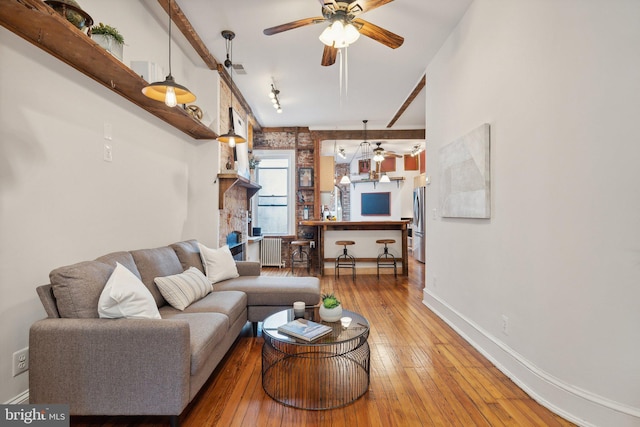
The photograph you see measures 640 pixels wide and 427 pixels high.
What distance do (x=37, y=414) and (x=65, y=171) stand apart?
1.43 metres

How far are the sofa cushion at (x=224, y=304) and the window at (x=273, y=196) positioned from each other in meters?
4.32

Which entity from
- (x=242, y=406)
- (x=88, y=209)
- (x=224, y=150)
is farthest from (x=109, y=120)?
(x=242, y=406)

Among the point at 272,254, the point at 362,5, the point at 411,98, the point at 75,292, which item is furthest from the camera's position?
the point at 272,254

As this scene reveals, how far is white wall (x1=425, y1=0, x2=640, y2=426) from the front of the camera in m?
1.59

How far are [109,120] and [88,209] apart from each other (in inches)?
30.0

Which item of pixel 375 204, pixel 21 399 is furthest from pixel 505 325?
pixel 375 204

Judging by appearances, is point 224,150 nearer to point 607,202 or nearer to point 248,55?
point 248,55

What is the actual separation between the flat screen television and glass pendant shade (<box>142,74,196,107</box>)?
28.3 feet

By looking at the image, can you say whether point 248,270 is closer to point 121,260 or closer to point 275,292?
point 275,292

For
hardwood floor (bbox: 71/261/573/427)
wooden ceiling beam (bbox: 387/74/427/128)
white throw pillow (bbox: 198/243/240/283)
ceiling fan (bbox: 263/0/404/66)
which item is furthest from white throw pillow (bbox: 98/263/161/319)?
wooden ceiling beam (bbox: 387/74/427/128)

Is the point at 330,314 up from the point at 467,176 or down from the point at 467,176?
down

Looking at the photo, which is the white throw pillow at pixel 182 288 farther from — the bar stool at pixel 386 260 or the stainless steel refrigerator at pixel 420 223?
the stainless steel refrigerator at pixel 420 223

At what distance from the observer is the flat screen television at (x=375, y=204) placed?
10.3 metres

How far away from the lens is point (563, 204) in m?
1.87
